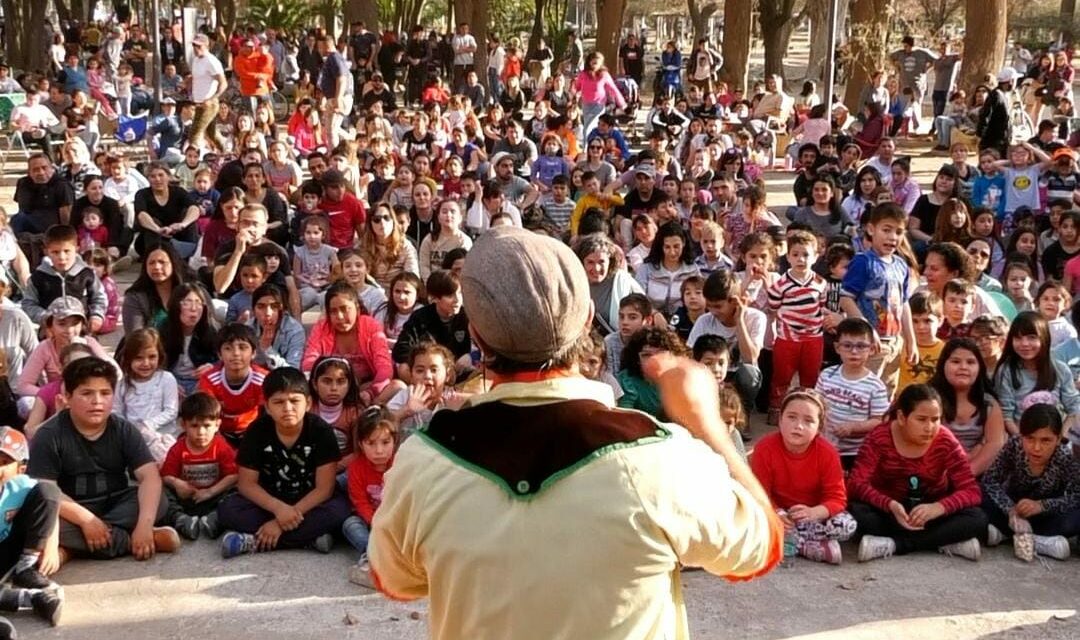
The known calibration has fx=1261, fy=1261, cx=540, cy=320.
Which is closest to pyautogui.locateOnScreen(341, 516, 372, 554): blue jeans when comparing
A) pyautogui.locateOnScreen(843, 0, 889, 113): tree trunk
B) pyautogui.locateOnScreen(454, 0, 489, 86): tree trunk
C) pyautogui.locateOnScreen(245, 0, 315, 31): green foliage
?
pyautogui.locateOnScreen(843, 0, 889, 113): tree trunk

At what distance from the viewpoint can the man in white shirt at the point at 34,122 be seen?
14352 mm

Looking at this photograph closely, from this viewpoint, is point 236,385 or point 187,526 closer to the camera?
point 187,526

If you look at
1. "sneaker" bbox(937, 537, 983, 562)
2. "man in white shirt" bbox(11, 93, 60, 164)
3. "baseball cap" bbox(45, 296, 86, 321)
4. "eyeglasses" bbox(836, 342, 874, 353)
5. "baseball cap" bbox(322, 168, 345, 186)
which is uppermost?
"man in white shirt" bbox(11, 93, 60, 164)

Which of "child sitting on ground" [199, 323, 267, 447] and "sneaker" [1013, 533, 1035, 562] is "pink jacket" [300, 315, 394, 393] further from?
"sneaker" [1013, 533, 1035, 562]

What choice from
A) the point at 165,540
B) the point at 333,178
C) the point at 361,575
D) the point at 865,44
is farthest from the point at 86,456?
the point at 865,44

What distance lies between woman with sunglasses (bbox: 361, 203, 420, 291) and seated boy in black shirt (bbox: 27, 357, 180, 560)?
341cm

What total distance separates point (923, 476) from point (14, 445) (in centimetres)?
363

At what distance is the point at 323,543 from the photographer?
5.07 m

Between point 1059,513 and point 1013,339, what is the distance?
106 cm

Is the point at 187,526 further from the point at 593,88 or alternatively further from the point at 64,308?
the point at 593,88

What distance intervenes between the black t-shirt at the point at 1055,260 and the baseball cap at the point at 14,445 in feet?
20.6

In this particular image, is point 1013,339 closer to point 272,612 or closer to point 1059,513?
point 1059,513

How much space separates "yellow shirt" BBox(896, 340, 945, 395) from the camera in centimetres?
632

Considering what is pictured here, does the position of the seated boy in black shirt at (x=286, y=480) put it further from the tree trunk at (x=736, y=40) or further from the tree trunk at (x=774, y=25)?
the tree trunk at (x=774, y=25)
